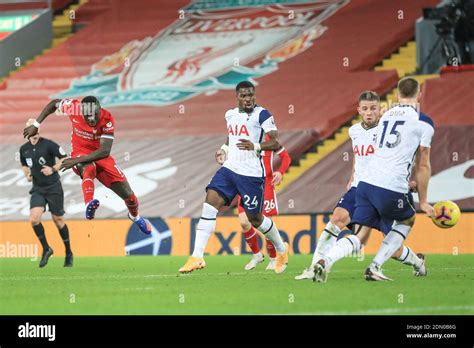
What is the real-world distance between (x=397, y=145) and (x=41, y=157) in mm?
7038

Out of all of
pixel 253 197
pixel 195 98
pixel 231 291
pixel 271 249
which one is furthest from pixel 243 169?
pixel 195 98

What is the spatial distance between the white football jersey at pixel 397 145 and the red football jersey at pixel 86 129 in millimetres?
4601

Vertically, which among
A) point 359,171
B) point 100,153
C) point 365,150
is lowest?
point 359,171

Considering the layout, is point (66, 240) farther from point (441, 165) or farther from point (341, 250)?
point (441, 165)

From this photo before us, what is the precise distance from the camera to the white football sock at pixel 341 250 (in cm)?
1055

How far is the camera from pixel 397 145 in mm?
10719

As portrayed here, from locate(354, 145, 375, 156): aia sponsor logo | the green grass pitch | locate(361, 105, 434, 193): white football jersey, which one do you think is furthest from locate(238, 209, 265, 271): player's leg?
locate(361, 105, 434, 193): white football jersey

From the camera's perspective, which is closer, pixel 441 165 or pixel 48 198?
pixel 48 198

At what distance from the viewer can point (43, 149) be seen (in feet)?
53.0

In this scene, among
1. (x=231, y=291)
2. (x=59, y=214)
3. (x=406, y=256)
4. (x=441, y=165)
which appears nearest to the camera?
Answer: (x=231, y=291)

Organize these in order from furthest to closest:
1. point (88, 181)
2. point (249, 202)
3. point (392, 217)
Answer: point (88, 181)
point (249, 202)
point (392, 217)

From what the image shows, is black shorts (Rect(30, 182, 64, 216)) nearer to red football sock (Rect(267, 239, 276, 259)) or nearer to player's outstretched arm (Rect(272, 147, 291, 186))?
player's outstretched arm (Rect(272, 147, 291, 186))

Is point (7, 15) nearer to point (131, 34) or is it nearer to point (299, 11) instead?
point (131, 34)
